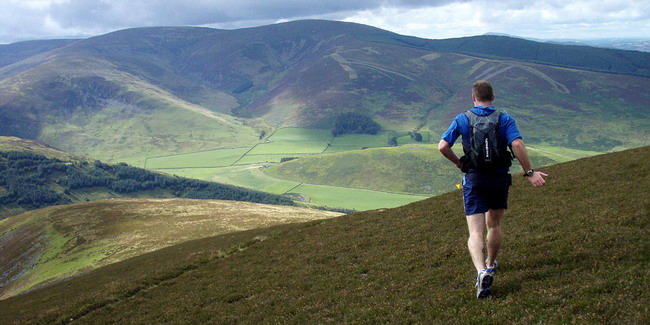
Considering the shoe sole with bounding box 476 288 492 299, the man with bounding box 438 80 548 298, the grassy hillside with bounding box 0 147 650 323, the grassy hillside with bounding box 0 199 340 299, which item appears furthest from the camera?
the grassy hillside with bounding box 0 199 340 299

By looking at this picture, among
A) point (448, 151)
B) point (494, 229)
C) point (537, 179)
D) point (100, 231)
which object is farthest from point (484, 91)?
point (100, 231)

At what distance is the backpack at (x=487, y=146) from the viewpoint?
12312mm

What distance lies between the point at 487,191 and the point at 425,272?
699cm

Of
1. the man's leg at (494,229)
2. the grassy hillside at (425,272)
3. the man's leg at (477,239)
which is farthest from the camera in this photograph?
the man's leg at (494,229)

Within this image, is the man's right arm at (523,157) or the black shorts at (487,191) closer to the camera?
the man's right arm at (523,157)

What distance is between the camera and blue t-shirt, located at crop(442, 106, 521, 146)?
12.4 meters

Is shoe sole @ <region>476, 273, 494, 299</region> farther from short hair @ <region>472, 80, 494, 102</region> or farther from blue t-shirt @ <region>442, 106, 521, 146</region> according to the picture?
short hair @ <region>472, 80, 494, 102</region>

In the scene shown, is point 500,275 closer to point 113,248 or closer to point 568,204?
point 568,204

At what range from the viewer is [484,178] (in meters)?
12.5

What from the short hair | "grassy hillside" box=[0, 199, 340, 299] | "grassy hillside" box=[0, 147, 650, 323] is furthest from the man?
"grassy hillside" box=[0, 199, 340, 299]

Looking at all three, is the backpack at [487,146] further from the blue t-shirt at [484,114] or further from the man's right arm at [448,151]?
the man's right arm at [448,151]

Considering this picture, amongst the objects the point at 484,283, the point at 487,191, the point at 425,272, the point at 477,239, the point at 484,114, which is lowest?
the point at 425,272

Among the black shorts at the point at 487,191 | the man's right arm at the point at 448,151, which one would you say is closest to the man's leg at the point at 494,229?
the black shorts at the point at 487,191

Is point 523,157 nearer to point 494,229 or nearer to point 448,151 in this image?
point 448,151
